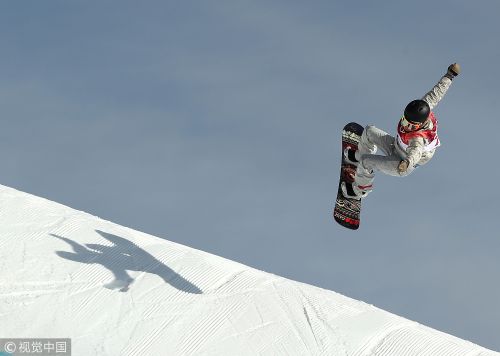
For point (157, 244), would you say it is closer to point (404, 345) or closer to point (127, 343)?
point (127, 343)

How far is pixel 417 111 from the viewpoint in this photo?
551 inches

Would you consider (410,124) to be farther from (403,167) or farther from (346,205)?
(346,205)

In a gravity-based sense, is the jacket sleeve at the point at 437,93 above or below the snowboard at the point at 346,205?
above

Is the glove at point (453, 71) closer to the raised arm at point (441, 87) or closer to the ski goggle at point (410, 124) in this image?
the raised arm at point (441, 87)

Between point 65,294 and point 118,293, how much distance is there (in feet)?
3.26

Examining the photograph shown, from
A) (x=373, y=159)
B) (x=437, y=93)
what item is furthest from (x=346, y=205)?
(x=437, y=93)

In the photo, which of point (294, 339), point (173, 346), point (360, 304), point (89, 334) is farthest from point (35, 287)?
point (360, 304)

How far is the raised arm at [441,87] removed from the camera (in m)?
14.7

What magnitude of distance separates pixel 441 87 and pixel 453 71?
1.53 feet

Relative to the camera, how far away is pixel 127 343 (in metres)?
16.0

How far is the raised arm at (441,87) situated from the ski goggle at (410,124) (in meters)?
0.59

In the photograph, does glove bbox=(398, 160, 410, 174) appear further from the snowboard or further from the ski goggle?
the snowboard

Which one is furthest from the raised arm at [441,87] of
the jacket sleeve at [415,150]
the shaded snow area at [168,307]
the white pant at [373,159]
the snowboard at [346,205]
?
the shaded snow area at [168,307]

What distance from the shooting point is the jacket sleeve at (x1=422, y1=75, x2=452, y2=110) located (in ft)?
48.3
